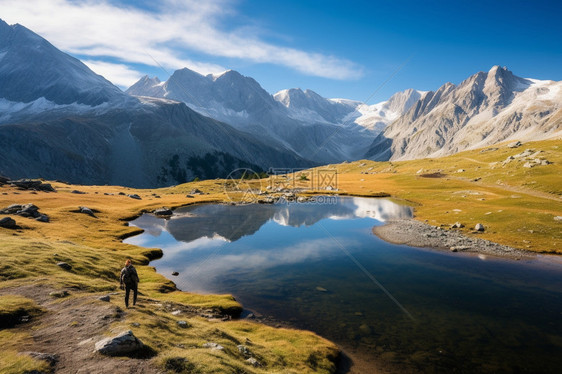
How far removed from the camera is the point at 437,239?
5834 cm

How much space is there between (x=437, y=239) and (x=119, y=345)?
188 ft

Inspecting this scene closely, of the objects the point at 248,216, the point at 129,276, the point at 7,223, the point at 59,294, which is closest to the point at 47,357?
the point at 129,276

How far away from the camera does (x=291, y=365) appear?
74.6ft

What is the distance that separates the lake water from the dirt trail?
16.4 metres

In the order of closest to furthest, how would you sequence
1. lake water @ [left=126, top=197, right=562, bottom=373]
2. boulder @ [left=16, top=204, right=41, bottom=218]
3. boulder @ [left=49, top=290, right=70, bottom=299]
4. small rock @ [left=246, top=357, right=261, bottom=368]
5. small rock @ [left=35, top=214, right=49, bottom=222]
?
small rock @ [left=246, top=357, right=261, bottom=368] → boulder @ [left=49, top=290, right=70, bottom=299] → lake water @ [left=126, top=197, right=562, bottom=373] → small rock @ [left=35, top=214, right=49, bottom=222] → boulder @ [left=16, top=204, right=41, bottom=218]

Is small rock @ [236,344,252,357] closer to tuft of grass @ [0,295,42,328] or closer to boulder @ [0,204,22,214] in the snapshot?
tuft of grass @ [0,295,42,328]

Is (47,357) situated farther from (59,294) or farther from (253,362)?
(253,362)

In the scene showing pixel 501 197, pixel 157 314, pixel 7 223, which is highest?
pixel 501 197

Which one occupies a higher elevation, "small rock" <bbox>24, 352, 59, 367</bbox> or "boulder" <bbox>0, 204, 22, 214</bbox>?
"boulder" <bbox>0, 204, 22, 214</bbox>

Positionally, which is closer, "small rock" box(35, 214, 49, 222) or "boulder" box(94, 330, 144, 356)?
"boulder" box(94, 330, 144, 356)

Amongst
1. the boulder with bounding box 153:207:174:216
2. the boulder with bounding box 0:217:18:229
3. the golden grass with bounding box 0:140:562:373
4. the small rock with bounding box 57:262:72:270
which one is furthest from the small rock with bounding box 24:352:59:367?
the boulder with bounding box 153:207:174:216

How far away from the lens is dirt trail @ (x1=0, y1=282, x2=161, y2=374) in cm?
1586

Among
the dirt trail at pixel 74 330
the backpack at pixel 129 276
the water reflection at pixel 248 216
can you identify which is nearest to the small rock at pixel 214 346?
the dirt trail at pixel 74 330

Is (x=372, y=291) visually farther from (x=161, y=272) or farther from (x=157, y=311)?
(x=161, y=272)
